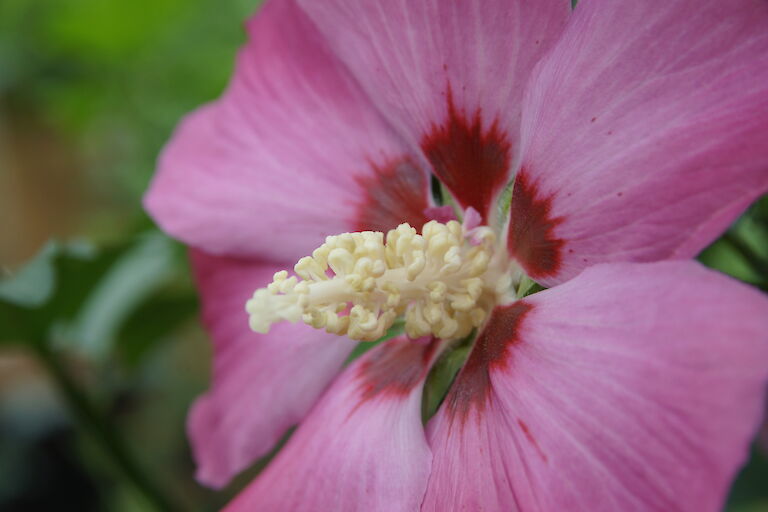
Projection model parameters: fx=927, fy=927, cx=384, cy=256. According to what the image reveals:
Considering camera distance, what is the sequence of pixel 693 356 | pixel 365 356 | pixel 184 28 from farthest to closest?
1. pixel 184 28
2. pixel 365 356
3. pixel 693 356

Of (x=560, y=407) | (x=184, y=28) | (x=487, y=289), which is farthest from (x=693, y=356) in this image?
(x=184, y=28)

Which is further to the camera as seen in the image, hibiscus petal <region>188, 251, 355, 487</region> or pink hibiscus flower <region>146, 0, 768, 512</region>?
hibiscus petal <region>188, 251, 355, 487</region>

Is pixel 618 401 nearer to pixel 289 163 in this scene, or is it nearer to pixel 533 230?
pixel 533 230

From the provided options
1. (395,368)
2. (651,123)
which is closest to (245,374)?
(395,368)

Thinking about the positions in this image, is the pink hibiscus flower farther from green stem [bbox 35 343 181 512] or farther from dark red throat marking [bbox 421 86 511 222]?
green stem [bbox 35 343 181 512]

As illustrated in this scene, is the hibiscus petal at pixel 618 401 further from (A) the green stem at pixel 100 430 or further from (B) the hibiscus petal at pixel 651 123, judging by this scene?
(A) the green stem at pixel 100 430

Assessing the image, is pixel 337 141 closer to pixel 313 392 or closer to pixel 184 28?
pixel 313 392

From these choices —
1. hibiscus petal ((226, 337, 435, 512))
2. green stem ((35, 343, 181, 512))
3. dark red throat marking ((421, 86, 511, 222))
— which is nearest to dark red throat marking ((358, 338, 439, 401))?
hibiscus petal ((226, 337, 435, 512))
